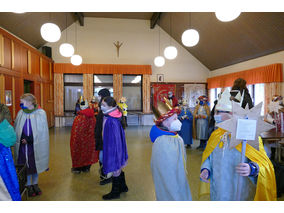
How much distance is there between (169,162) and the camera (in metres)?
1.44

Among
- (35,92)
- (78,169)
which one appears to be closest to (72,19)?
(35,92)

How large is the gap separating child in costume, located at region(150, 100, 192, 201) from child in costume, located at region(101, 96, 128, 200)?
85 centimetres

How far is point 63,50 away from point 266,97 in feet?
19.6

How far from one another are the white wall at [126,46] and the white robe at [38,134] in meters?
6.80

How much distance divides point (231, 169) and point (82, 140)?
8.09ft

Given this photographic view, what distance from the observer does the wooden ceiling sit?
5020 millimetres

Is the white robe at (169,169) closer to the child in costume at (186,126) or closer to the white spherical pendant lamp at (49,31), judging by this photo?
the white spherical pendant lamp at (49,31)

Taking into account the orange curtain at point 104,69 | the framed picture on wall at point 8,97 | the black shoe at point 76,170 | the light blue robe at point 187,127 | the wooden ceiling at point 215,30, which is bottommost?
the black shoe at point 76,170

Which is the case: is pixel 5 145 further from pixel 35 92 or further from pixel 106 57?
pixel 106 57

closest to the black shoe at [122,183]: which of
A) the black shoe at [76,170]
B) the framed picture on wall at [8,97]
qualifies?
the black shoe at [76,170]

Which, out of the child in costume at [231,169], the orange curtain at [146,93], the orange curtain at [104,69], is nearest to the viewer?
the child in costume at [231,169]

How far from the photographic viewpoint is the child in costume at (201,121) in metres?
4.58

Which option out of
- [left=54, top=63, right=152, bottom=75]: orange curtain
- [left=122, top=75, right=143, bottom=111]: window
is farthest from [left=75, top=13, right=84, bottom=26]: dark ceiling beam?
[left=122, top=75, right=143, bottom=111]: window

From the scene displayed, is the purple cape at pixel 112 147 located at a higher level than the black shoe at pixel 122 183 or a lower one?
higher
